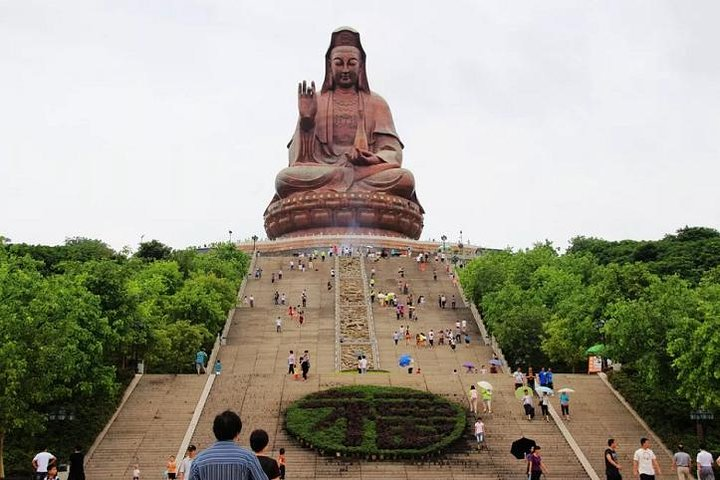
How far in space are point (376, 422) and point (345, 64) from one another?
37.3 metres

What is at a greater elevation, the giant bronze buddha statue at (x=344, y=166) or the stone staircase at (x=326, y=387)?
the giant bronze buddha statue at (x=344, y=166)

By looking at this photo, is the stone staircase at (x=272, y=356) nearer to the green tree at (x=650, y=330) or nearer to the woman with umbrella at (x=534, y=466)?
the woman with umbrella at (x=534, y=466)

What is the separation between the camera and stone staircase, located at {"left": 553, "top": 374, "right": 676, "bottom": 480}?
18812mm

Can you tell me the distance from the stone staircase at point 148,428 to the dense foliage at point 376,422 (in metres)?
2.57

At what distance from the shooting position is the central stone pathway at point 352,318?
30.6 meters

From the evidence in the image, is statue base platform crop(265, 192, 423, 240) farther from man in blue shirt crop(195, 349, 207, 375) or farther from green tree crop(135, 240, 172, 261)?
man in blue shirt crop(195, 349, 207, 375)

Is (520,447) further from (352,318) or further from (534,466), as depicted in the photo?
(352,318)

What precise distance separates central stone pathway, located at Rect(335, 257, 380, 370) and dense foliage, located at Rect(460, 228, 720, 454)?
417cm

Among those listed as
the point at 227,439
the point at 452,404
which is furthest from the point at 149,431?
the point at 227,439

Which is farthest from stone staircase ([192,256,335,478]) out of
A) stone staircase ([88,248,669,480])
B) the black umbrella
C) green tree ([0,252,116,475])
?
the black umbrella

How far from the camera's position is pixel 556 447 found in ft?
63.0

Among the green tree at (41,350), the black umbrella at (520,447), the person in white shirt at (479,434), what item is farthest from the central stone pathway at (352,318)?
the black umbrella at (520,447)

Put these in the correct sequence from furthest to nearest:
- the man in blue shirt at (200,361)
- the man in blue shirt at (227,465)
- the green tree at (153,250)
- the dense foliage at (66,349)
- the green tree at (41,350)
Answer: the green tree at (153,250), the man in blue shirt at (200,361), the dense foliage at (66,349), the green tree at (41,350), the man in blue shirt at (227,465)

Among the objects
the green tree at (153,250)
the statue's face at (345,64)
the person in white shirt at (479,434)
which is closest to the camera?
the person in white shirt at (479,434)
